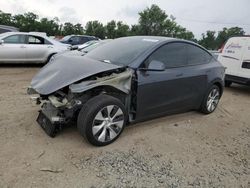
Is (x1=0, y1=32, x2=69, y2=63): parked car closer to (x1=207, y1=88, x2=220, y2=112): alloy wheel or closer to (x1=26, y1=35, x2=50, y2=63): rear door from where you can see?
(x1=26, y1=35, x2=50, y2=63): rear door

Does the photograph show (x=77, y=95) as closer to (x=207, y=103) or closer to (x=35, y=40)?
(x=207, y=103)

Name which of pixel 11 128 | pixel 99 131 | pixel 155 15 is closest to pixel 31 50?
pixel 11 128

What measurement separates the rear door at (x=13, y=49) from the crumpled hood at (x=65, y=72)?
6.21m

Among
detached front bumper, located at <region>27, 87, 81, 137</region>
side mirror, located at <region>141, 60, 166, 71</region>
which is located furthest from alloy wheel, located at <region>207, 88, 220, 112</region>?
detached front bumper, located at <region>27, 87, 81, 137</region>

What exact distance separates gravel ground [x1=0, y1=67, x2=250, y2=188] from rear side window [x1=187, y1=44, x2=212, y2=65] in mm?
1122

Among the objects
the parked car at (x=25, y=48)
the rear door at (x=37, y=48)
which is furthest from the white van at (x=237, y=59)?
the rear door at (x=37, y=48)

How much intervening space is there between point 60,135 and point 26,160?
78cm

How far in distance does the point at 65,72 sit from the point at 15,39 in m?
7.17

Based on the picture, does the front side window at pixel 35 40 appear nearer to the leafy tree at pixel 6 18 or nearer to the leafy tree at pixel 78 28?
the leafy tree at pixel 6 18

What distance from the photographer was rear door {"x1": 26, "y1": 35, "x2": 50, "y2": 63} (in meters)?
10.3

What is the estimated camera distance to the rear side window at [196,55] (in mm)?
5137

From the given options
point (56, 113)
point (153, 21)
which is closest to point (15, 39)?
point (56, 113)

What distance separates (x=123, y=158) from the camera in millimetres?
3633

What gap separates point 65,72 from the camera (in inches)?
156
